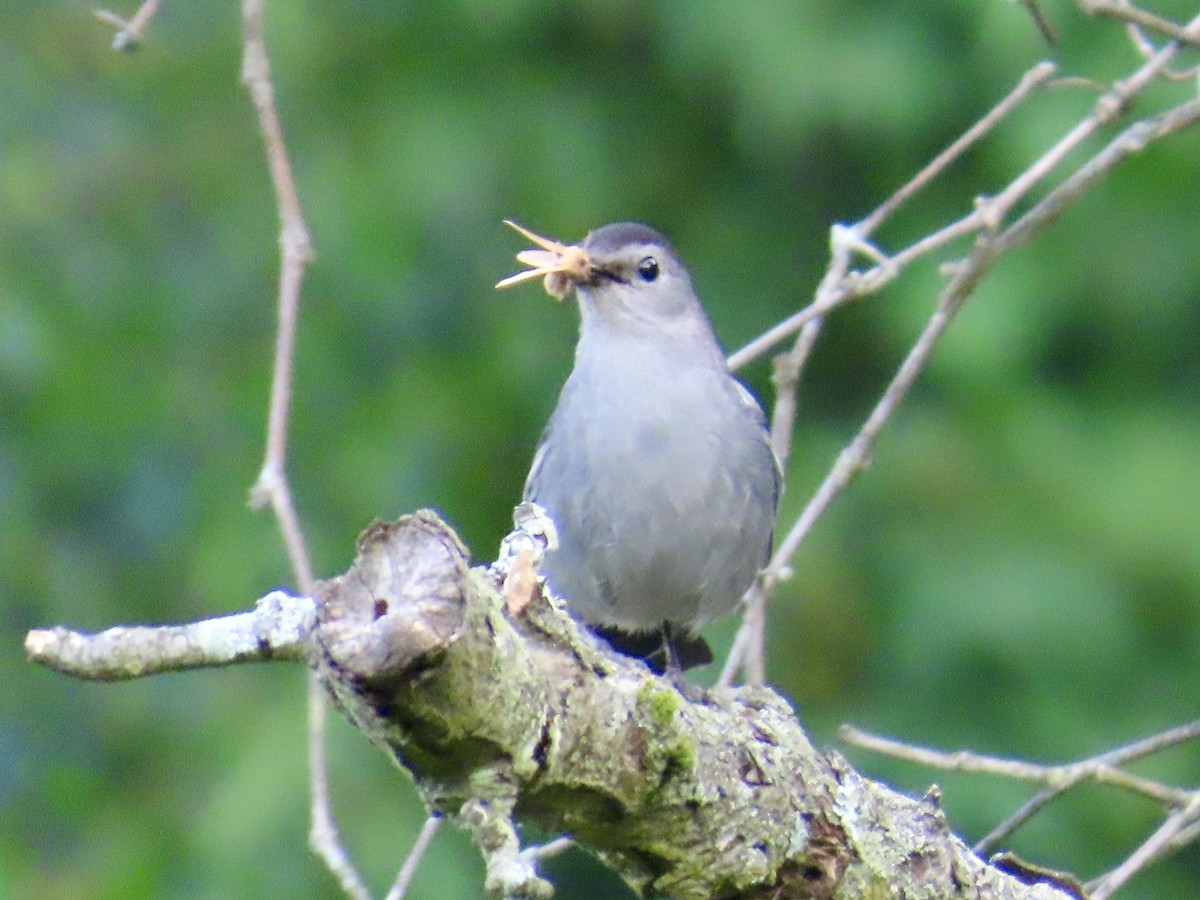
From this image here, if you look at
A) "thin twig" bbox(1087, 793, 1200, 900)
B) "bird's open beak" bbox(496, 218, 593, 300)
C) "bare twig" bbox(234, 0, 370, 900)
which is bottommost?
"thin twig" bbox(1087, 793, 1200, 900)

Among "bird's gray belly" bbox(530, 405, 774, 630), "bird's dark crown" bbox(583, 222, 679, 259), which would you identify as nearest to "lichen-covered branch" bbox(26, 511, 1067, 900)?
"bird's gray belly" bbox(530, 405, 774, 630)

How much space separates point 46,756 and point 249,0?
3.99 meters

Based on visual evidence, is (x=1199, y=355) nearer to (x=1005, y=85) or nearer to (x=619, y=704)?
(x=1005, y=85)

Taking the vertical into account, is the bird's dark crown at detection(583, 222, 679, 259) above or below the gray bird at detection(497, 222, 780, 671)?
above

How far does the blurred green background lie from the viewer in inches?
241

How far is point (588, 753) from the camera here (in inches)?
77.7

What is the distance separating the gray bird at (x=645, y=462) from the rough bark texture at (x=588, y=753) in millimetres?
1474

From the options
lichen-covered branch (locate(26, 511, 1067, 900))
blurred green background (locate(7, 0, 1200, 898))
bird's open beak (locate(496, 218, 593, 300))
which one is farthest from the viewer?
blurred green background (locate(7, 0, 1200, 898))

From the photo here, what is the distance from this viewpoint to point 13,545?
6270 mm

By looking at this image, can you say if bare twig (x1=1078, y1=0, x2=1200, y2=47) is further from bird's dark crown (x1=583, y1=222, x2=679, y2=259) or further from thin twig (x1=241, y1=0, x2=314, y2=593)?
bird's dark crown (x1=583, y1=222, x2=679, y2=259)

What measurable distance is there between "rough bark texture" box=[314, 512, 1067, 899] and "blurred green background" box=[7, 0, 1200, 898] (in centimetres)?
367

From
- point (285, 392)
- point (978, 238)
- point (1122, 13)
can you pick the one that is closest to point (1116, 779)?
point (978, 238)

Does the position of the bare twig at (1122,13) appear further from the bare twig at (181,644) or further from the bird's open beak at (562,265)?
the bare twig at (181,644)

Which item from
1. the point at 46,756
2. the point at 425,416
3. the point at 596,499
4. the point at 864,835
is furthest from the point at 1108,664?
the point at 864,835
